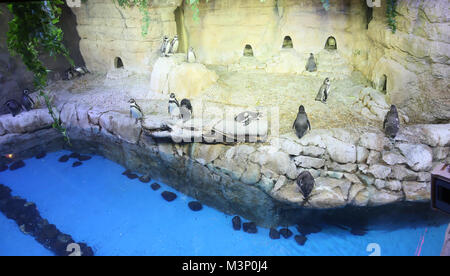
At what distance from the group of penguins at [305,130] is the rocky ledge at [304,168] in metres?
0.12

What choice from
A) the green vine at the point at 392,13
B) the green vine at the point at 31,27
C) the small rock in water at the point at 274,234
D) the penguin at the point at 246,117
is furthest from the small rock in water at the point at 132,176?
the green vine at the point at 392,13

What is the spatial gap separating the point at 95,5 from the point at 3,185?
19.3ft

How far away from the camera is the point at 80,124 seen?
25.1ft

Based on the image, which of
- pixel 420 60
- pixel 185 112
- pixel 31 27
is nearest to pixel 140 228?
pixel 185 112

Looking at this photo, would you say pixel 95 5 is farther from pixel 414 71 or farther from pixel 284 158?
pixel 414 71

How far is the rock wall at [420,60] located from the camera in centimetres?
511

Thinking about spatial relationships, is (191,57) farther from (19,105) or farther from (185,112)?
(19,105)

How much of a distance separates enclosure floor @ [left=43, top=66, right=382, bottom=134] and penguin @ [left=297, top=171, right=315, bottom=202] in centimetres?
112

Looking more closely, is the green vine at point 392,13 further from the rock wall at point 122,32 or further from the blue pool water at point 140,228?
the rock wall at point 122,32

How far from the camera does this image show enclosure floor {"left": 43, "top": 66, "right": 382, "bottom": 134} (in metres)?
6.26

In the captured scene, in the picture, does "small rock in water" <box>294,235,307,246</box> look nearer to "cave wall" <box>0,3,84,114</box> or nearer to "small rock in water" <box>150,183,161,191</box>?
"small rock in water" <box>150,183,161,191</box>

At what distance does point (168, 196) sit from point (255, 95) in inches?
122

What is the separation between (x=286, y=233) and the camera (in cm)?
525
